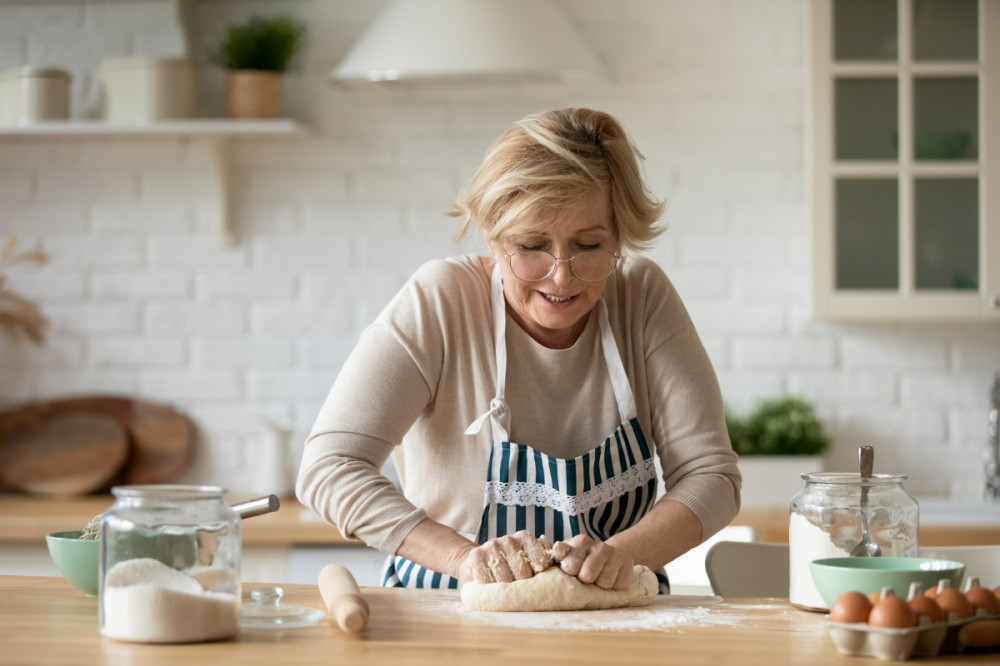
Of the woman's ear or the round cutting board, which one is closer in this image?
the woman's ear

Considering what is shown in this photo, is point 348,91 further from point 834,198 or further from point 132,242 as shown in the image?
point 834,198

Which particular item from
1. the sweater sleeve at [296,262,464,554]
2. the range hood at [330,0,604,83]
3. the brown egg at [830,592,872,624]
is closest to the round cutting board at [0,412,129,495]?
the range hood at [330,0,604,83]

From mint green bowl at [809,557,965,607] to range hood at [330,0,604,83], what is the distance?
5.49 feet

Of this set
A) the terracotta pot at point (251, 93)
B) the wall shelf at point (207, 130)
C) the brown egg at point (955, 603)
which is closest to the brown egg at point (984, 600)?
the brown egg at point (955, 603)

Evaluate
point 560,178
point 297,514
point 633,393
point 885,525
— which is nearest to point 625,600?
point 885,525

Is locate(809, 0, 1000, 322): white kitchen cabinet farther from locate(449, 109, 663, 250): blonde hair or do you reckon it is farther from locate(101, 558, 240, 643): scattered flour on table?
locate(101, 558, 240, 643): scattered flour on table

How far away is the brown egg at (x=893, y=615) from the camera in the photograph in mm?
1130

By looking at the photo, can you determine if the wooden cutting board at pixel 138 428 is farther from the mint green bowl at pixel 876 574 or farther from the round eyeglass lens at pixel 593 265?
the mint green bowl at pixel 876 574

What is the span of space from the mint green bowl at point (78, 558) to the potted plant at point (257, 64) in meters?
1.97

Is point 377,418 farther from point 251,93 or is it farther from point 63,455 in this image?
point 63,455

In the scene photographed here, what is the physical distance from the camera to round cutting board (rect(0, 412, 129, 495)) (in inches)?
127

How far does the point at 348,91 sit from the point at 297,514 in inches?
48.5

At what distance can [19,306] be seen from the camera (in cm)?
337

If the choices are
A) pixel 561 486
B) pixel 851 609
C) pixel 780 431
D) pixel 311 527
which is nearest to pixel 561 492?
pixel 561 486
